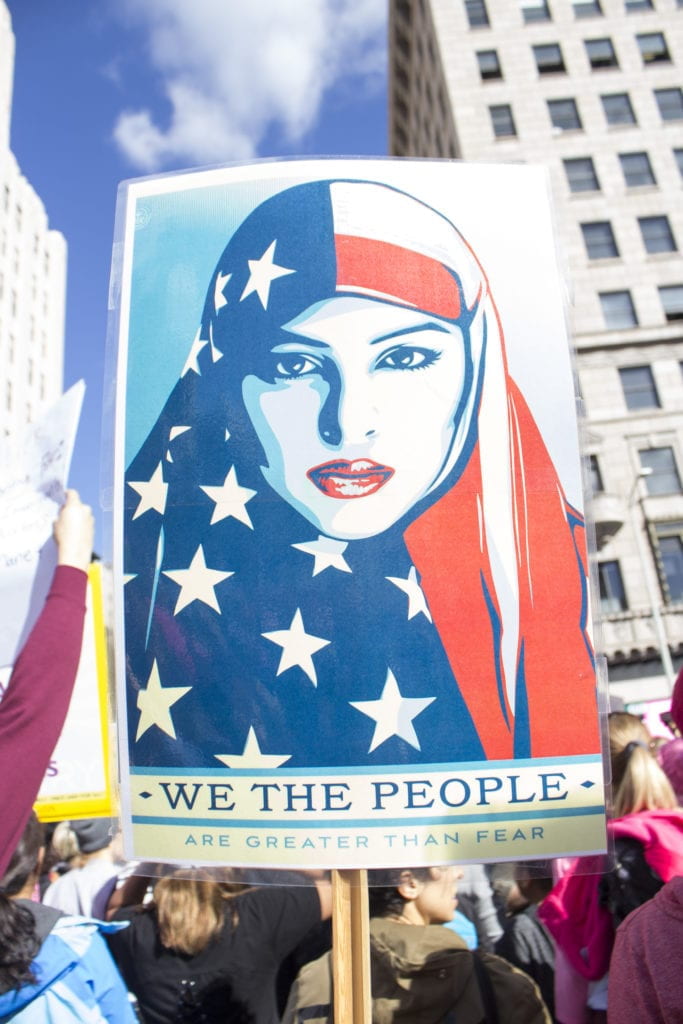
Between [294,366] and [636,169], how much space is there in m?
29.6

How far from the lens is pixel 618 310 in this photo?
84.9 feet

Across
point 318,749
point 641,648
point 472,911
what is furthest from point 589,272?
point 318,749

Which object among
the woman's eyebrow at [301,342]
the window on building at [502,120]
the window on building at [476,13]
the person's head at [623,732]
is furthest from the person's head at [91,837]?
the window on building at [476,13]

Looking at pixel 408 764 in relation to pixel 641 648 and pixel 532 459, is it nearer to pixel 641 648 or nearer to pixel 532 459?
pixel 532 459

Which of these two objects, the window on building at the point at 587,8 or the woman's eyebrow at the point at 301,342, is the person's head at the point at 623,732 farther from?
the window on building at the point at 587,8

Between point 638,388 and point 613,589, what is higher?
point 638,388

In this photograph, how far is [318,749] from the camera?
1656 millimetres

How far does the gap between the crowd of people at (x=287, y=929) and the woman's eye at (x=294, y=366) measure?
2.20ft

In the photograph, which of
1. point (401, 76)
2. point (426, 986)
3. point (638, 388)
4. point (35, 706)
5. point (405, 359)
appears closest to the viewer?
point (35, 706)

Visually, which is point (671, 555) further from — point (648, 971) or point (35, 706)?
point (35, 706)

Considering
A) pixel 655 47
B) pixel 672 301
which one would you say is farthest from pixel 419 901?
pixel 655 47

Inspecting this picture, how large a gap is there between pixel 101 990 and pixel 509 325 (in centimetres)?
202

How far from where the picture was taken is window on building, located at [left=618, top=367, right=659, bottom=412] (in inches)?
1002

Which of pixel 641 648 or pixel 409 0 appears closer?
pixel 641 648
